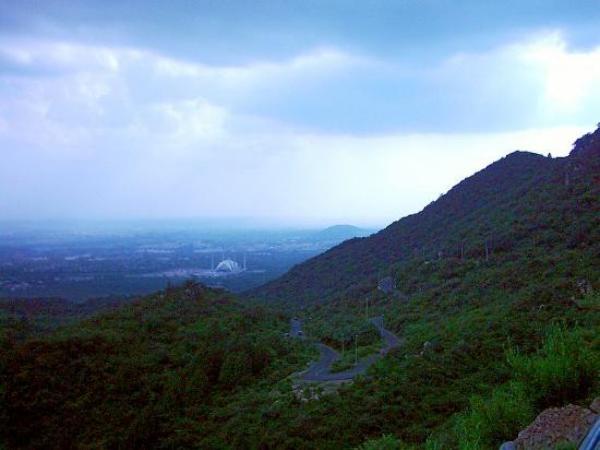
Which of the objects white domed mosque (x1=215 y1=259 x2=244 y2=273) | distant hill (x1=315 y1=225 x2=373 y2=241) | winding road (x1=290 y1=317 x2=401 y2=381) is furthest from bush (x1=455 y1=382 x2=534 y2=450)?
distant hill (x1=315 y1=225 x2=373 y2=241)

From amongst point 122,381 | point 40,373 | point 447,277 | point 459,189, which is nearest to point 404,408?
point 122,381

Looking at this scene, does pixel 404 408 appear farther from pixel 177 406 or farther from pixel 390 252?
pixel 390 252

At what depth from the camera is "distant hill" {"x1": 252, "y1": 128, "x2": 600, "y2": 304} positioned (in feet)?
97.7

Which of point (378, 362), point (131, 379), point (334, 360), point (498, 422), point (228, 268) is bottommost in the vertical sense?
point (228, 268)

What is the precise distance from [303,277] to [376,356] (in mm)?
26584

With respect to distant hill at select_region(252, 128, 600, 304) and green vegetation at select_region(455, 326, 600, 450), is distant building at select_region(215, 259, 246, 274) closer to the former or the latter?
distant hill at select_region(252, 128, 600, 304)

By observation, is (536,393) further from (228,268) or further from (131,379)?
(228,268)

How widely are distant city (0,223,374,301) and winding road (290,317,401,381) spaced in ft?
71.8

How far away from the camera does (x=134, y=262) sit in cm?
9375

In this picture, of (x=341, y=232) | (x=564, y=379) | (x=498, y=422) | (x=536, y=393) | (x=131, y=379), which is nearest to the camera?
(x=498, y=422)

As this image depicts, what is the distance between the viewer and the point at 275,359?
23281 millimetres

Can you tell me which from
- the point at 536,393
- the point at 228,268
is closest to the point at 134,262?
the point at 228,268

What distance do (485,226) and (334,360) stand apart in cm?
1714

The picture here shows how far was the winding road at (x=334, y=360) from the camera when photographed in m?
20.4
